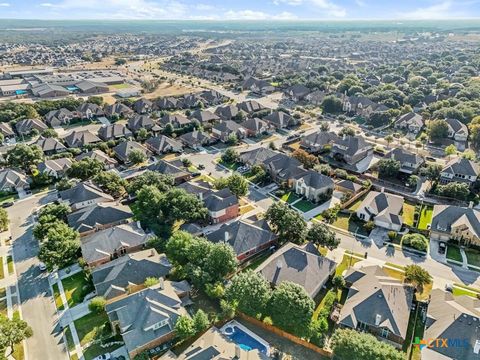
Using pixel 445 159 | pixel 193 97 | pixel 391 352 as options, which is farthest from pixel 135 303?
pixel 193 97

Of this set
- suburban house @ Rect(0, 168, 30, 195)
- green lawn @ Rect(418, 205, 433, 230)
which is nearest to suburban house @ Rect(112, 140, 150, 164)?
suburban house @ Rect(0, 168, 30, 195)

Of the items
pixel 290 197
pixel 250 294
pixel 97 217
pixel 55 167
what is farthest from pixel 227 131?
pixel 250 294

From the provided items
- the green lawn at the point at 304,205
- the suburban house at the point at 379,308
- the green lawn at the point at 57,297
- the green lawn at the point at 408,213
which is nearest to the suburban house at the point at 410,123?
the green lawn at the point at 408,213

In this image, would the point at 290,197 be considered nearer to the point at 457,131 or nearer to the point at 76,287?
the point at 76,287

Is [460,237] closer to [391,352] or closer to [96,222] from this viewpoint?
[391,352]

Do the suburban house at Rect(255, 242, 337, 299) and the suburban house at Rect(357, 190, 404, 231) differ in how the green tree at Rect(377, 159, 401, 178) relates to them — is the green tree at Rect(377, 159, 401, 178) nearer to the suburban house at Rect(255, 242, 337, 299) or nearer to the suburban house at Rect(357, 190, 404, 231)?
the suburban house at Rect(357, 190, 404, 231)
